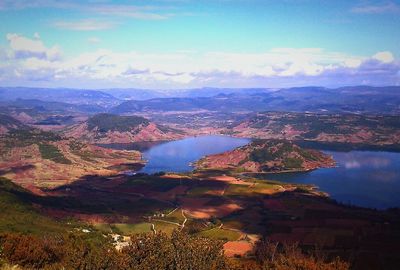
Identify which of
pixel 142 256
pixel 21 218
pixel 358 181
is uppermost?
pixel 142 256

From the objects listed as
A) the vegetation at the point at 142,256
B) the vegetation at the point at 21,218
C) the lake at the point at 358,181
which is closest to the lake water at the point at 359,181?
the lake at the point at 358,181

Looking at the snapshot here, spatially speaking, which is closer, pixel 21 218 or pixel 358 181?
pixel 21 218

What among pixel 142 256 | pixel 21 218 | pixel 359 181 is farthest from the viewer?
pixel 359 181

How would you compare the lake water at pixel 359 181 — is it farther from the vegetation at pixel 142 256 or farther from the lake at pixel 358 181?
the vegetation at pixel 142 256

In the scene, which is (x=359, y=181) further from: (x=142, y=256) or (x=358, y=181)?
(x=142, y=256)

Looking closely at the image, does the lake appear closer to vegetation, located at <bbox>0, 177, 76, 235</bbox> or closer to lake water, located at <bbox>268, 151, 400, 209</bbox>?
lake water, located at <bbox>268, 151, 400, 209</bbox>

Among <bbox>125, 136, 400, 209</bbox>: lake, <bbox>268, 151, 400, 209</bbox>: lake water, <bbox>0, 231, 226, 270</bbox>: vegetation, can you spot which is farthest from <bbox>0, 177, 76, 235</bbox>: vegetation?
<bbox>268, 151, 400, 209</bbox>: lake water

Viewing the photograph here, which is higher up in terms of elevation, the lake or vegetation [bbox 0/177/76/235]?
vegetation [bbox 0/177/76/235]

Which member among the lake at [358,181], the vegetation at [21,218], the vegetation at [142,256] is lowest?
the lake at [358,181]

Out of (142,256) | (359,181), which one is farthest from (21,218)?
(359,181)
